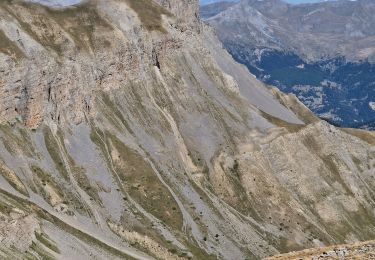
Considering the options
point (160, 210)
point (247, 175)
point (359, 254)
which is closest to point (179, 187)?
point (160, 210)

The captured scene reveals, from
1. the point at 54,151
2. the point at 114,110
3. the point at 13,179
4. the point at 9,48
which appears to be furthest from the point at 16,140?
the point at 114,110

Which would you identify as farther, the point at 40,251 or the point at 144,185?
the point at 144,185

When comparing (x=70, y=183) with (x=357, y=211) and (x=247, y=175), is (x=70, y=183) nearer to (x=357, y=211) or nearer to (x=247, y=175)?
(x=247, y=175)

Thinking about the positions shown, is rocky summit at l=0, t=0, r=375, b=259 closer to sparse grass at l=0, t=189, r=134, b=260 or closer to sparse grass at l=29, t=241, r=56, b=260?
sparse grass at l=0, t=189, r=134, b=260

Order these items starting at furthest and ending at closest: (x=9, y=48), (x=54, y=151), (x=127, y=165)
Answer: (x=127, y=165) → (x=9, y=48) → (x=54, y=151)

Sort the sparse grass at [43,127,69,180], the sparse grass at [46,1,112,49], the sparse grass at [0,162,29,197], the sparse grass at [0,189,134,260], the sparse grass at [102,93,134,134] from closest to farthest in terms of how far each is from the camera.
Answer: the sparse grass at [0,189,134,260], the sparse grass at [0,162,29,197], the sparse grass at [43,127,69,180], the sparse grass at [102,93,134,134], the sparse grass at [46,1,112,49]

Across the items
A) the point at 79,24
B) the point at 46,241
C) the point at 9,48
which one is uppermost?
the point at 9,48

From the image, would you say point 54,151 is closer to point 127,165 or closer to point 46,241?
point 127,165

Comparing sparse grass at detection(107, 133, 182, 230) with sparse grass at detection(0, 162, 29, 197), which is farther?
sparse grass at detection(107, 133, 182, 230)

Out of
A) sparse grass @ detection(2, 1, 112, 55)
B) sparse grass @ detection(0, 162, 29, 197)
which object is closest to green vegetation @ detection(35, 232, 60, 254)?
sparse grass @ detection(0, 162, 29, 197)
